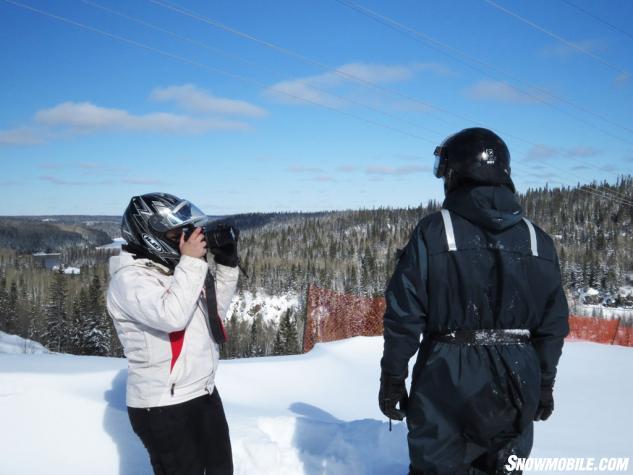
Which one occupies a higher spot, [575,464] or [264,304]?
[575,464]

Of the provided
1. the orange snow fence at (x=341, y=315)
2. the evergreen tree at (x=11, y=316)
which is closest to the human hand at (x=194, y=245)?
the orange snow fence at (x=341, y=315)

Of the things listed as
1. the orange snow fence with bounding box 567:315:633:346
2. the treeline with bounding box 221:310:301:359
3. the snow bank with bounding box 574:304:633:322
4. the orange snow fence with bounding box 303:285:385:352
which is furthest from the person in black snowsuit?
the snow bank with bounding box 574:304:633:322

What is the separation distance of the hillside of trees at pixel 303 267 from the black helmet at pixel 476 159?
169ft

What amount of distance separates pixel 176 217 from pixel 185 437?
1076 mm

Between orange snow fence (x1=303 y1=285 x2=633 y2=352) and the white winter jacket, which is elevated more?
the white winter jacket

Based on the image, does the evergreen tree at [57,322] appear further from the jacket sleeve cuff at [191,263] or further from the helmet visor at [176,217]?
the jacket sleeve cuff at [191,263]

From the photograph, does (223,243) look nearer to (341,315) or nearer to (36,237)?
(341,315)

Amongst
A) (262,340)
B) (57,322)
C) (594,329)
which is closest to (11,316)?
(57,322)

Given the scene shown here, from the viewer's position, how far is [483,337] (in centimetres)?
206

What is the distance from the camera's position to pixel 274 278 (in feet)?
337

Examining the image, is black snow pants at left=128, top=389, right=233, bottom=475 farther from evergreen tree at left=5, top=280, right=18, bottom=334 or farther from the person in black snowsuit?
evergreen tree at left=5, top=280, right=18, bottom=334

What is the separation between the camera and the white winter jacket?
223cm

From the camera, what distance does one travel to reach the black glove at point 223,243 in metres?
2.52

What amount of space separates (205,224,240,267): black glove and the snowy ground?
1483 millimetres
